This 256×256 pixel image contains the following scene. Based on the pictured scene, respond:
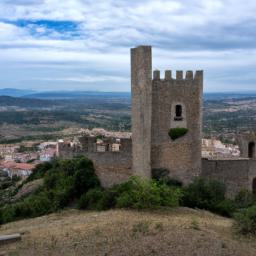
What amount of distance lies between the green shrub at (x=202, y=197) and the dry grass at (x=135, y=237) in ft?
8.18

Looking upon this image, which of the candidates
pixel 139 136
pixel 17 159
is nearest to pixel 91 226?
pixel 139 136

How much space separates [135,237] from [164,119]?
29.3 feet

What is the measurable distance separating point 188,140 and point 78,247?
10247mm

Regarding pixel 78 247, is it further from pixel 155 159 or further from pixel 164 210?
pixel 155 159

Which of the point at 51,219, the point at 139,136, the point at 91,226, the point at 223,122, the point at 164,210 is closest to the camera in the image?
the point at 91,226

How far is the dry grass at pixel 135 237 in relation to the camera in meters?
14.1

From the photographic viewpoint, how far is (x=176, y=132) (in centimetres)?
2328

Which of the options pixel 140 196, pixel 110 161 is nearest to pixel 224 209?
pixel 140 196

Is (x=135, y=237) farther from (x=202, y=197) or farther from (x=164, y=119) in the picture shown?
(x=164, y=119)

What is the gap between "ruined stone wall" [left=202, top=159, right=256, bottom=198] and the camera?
82.2 feet

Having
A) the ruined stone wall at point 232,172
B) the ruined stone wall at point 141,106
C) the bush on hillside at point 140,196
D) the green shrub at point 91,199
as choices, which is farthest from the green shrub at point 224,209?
the green shrub at point 91,199

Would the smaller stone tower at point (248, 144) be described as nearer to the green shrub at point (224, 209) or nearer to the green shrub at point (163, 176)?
the green shrub at point (163, 176)

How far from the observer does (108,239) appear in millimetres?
15180

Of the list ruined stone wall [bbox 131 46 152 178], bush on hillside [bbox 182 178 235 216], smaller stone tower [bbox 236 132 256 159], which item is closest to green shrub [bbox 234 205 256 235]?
bush on hillside [bbox 182 178 235 216]
